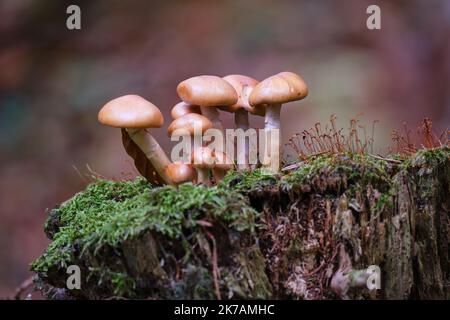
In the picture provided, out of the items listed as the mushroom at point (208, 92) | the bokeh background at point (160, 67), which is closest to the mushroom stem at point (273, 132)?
the mushroom at point (208, 92)

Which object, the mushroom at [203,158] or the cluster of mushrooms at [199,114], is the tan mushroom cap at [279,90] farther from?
the mushroom at [203,158]

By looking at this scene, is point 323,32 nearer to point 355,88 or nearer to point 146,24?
point 355,88

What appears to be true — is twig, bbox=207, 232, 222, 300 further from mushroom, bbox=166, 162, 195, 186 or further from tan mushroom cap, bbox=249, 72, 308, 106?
tan mushroom cap, bbox=249, 72, 308, 106

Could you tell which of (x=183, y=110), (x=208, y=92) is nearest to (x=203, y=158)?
(x=208, y=92)

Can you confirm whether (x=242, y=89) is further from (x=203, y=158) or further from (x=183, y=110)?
(x=203, y=158)

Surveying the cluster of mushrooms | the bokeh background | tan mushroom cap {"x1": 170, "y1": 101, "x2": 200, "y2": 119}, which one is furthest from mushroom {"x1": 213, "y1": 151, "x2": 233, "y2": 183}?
the bokeh background
